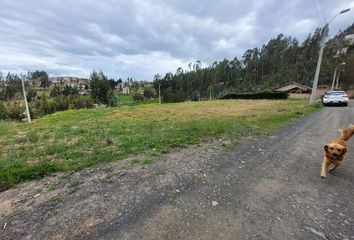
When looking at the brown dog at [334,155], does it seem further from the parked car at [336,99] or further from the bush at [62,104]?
the bush at [62,104]

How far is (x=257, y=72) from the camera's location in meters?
78.1

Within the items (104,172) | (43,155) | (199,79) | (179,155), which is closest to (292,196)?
(179,155)

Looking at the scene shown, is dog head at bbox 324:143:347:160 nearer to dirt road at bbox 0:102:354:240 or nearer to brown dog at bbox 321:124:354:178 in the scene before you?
brown dog at bbox 321:124:354:178

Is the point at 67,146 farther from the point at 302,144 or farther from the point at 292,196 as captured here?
the point at 302,144

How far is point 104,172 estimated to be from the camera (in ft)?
13.4

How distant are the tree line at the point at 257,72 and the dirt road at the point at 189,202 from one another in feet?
185

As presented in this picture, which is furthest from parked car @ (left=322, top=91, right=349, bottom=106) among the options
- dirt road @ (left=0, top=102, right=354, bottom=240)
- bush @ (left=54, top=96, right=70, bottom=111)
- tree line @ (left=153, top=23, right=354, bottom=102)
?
bush @ (left=54, top=96, right=70, bottom=111)

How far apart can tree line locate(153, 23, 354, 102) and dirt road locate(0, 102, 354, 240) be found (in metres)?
56.4

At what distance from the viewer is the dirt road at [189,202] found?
8.08 ft

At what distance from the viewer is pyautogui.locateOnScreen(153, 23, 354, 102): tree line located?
210ft

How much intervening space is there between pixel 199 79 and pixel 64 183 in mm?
79478

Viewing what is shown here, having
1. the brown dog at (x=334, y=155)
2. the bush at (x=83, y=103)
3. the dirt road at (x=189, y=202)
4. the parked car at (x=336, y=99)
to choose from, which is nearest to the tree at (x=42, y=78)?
the bush at (x=83, y=103)

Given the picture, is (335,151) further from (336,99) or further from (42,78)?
(42,78)

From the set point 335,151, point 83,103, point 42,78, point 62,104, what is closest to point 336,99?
point 335,151
